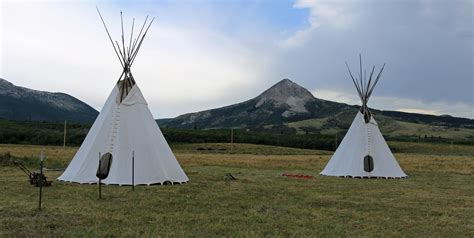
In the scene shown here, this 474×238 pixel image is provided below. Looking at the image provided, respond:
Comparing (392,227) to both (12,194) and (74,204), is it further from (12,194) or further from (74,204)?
(12,194)

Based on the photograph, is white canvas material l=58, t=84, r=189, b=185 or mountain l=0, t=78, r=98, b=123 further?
mountain l=0, t=78, r=98, b=123

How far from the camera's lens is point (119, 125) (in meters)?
14.5

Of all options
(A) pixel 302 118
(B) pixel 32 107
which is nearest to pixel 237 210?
(A) pixel 302 118

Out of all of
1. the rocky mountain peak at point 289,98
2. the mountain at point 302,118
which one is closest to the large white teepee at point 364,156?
the mountain at point 302,118

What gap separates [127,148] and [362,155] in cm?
986

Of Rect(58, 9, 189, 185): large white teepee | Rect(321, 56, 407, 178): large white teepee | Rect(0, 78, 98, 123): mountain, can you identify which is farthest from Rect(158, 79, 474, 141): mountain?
Rect(58, 9, 189, 185): large white teepee

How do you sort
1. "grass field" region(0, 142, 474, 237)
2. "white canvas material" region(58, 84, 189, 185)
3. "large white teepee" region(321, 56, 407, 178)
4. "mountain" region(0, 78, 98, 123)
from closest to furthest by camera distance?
1. "grass field" region(0, 142, 474, 237)
2. "white canvas material" region(58, 84, 189, 185)
3. "large white teepee" region(321, 56, 407, 178)
4. "mountain" region(0, 78, 98, 123)

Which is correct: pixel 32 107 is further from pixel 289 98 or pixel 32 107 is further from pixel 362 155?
pixel 362 155

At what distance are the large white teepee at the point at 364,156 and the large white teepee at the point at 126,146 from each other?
7547mm

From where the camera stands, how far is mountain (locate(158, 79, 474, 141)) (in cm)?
11831

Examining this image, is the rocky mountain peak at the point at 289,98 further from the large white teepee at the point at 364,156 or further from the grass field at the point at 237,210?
the grass field at the point at 237,210

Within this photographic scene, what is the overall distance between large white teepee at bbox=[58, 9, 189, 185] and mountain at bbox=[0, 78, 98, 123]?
463 ft

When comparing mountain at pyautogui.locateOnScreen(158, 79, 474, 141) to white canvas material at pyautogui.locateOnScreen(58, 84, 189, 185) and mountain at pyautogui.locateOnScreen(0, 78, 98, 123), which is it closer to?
mountain at pyautogui.locateOnScreen(0, 78, 98, 123)

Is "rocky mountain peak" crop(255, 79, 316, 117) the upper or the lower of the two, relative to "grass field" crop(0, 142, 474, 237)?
upper
